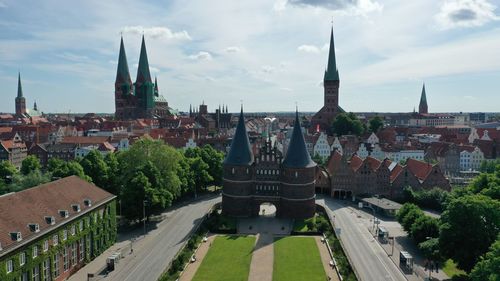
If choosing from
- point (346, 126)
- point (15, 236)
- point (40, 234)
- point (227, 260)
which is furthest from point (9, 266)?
point (346, 126)

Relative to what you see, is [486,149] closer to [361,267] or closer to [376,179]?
[376,179]

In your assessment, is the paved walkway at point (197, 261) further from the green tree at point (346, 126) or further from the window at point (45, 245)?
the green tree at point (346, 126)

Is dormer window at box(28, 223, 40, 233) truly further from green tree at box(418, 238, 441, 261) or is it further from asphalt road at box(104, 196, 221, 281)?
green tree at box(418, 238, 441, 261)

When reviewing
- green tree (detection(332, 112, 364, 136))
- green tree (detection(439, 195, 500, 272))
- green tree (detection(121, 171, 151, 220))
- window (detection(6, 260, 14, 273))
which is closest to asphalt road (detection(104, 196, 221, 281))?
green tree (detection(121, 171, 151, 220))

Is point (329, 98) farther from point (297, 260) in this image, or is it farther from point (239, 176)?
point (297, 260)

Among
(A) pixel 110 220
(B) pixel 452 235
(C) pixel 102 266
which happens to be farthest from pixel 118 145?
(B) pixel 452 235

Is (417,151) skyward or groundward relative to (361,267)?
skyward
